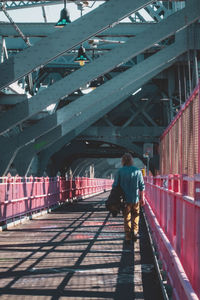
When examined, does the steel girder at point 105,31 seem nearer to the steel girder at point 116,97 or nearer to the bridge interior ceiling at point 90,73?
the bridge interior ceiling at point 90,73

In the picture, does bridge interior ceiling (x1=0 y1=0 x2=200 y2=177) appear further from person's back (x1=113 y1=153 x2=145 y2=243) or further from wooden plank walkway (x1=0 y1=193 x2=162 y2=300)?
person's back (x1=113 y1=153 x2=145 y2=243)

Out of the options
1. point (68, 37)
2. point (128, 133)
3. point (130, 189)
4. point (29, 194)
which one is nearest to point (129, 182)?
point (130, 189)

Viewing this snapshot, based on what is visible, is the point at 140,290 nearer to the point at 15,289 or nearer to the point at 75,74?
the point at 15,289

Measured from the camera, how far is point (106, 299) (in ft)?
26.6

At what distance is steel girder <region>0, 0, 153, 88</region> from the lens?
18.8 metres

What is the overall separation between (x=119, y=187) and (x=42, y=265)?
248cm

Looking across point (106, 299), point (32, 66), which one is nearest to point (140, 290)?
point (106, 299)

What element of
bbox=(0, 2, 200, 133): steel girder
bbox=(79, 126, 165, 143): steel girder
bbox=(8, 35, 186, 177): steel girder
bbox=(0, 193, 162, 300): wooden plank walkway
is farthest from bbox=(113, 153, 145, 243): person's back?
bbox=(79, 126, 165, 143): steel girder

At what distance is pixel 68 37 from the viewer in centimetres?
1931

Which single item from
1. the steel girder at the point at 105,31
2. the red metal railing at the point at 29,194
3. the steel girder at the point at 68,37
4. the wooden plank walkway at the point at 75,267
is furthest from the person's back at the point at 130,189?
the steel girder at the point at 105,31

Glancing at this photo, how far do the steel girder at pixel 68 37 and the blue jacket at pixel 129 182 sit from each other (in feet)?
23.4

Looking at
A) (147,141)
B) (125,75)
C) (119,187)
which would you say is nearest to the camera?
(119,187)

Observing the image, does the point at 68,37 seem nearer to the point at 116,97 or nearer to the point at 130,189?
the point at 130,189

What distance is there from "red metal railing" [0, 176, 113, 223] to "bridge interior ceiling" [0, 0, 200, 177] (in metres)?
2.18
